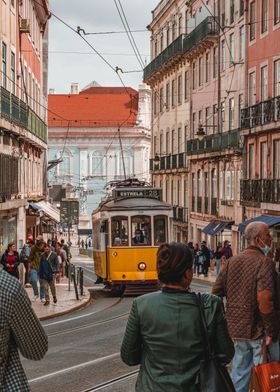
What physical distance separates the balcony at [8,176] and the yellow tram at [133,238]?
4067mm

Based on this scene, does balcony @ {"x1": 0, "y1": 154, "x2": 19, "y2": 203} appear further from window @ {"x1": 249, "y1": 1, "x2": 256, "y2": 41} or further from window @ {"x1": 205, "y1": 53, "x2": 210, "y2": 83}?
window @ {"x1": 205, "y1": 53, "x2": 210, "y2": 83}

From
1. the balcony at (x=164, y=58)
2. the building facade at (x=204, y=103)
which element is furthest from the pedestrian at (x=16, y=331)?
the balcony at (x=164, y=58)

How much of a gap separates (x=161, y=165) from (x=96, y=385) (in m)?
54.7

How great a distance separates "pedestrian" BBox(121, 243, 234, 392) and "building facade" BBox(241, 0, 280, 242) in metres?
29.4

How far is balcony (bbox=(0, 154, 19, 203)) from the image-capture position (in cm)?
3031

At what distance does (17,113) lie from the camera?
113 ft

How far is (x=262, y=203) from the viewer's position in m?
38.5

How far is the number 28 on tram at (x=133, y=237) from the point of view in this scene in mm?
26812

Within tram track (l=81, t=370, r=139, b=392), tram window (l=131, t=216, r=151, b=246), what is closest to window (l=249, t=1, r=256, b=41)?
tram window (l=131, t=216, r=151, b=246)

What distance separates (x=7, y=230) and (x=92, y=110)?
75173 millimetres

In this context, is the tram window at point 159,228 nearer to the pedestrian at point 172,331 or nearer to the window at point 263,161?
the window at point 263,161

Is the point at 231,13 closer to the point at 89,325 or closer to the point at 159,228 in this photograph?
the point at 159,228

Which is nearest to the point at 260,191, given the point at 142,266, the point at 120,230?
the point at 120,230

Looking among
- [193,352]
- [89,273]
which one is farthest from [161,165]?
[193,352]
